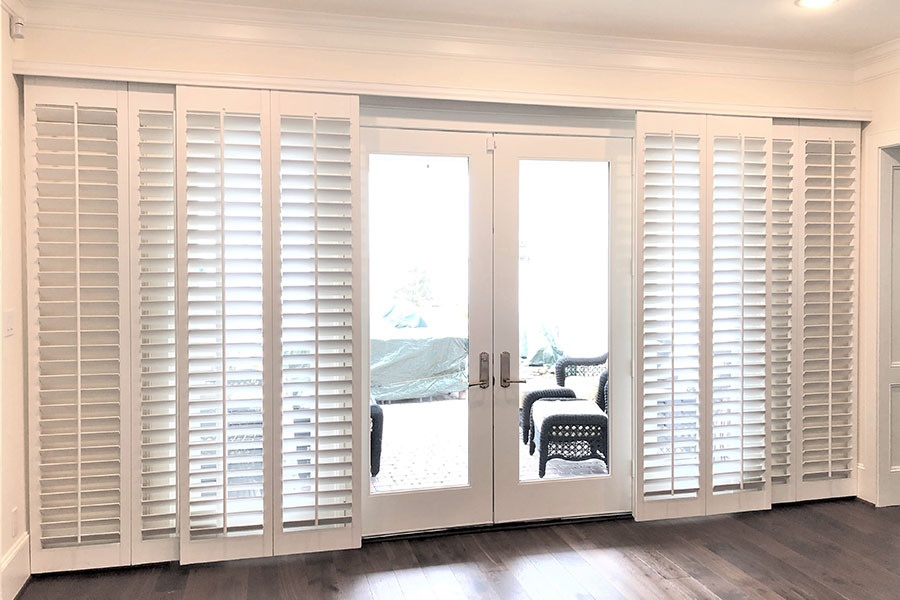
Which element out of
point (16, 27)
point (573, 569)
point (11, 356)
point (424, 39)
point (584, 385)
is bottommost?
point (573, 569)

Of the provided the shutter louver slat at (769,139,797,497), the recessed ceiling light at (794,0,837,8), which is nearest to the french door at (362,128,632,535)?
the shutter louver slat at (769,139,797,497)

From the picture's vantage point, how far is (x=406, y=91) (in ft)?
11.4

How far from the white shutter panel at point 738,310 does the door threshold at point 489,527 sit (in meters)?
0.63

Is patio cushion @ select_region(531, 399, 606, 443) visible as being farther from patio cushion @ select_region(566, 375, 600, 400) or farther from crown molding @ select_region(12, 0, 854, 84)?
crown molding @ select_region(12, 0, 854, 84)

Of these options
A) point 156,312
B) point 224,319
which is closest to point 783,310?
point 224,319

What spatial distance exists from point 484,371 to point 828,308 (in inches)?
83.8

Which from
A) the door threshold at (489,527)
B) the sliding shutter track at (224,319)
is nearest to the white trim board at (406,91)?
the sliding shutter track at (224,319)

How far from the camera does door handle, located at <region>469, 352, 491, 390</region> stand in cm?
374

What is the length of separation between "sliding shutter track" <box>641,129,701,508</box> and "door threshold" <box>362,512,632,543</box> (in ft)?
0.97

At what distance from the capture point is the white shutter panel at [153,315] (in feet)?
10.6

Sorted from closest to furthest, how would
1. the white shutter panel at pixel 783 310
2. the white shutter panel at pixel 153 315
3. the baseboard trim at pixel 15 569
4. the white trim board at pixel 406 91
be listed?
the baseboard trim at pixel 15 569
the white trim board at pixel 406 91
the white shutter panel at pixel 153 315
the white shutter panel at pixel 783 310

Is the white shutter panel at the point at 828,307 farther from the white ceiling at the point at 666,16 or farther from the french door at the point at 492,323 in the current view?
the french door at the point at 492,323

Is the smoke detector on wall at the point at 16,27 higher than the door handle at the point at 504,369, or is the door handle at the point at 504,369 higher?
the smoke detector on wall at the point at 16,27

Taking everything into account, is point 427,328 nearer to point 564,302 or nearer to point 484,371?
point 484,371
